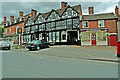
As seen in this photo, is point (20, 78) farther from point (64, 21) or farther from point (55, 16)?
point (55, 16)

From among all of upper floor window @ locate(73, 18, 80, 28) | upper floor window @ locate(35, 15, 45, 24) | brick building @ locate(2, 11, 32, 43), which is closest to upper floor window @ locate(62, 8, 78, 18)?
upper floor window @ locate(73, 18, 80, 28)

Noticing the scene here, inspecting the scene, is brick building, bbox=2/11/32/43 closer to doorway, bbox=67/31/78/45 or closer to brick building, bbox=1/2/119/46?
brick building, bbox=1/2/119/46

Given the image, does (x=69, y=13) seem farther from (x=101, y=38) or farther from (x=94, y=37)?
(x=101, y=38)

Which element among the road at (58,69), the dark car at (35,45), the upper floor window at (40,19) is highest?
the upper floor window at (40,19)

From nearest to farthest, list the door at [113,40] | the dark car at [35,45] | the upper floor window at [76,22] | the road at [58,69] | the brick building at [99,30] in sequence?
the road at [58,69] → the dark car at [35,45] → the door at [113,40] → the brick building at [99,30] → the upper floor window at [76,22]

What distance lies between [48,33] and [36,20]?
308 inches

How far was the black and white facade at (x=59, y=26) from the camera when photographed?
24641 mm

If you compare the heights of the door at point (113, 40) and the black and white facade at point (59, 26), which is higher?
the black and white facade at point (59, 26)

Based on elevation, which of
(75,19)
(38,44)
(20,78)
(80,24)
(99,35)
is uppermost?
(75,19)

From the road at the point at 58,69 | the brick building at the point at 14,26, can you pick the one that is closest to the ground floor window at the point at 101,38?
the road at the point at 58,69

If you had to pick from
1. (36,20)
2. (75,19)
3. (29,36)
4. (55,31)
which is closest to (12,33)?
(29,36)

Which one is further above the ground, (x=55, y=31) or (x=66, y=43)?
(x=55, y=31)

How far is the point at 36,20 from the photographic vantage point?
32.9 m

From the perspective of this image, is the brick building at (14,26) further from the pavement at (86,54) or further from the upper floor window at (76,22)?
the pavement at (86,54)
